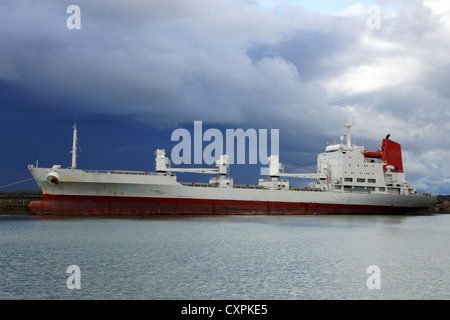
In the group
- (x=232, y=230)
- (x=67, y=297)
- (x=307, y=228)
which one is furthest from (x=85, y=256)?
(x=307, y=228)

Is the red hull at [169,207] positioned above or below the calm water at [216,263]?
above

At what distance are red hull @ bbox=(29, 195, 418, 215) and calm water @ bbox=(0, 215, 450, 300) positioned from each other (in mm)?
7694

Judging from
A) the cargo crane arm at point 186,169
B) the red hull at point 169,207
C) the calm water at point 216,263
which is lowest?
the calm water at point 216,263

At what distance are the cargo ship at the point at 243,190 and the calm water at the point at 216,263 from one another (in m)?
7.81

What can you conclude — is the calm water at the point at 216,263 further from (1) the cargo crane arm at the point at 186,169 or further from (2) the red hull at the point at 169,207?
(1) the cargo crane arm at the point at 186,169

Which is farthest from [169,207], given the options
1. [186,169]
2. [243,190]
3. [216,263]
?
[216,263]

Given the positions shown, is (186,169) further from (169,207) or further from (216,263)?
(216,263)

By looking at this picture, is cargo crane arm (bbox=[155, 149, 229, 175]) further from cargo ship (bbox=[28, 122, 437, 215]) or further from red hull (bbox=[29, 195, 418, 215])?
red hull (bbox=[29, 195, 418, 215])

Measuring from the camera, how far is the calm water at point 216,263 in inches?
423

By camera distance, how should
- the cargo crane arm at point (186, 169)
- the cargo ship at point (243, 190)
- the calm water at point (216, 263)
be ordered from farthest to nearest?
the cargo crane arm at point (186, 169) < the cargo ship at point (243, 190) < the calm water at point (216, 263)

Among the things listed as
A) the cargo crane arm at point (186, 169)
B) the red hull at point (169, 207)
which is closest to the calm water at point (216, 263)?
the red hull at point (169, 207)

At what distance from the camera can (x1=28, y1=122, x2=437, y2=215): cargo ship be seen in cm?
3044

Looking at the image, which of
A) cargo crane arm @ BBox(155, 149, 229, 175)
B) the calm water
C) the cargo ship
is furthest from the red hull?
the calm water

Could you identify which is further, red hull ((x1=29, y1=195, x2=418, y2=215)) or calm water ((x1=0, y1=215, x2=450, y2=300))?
red hull ((x1=29, y1=195, x2=418, y2=215))
